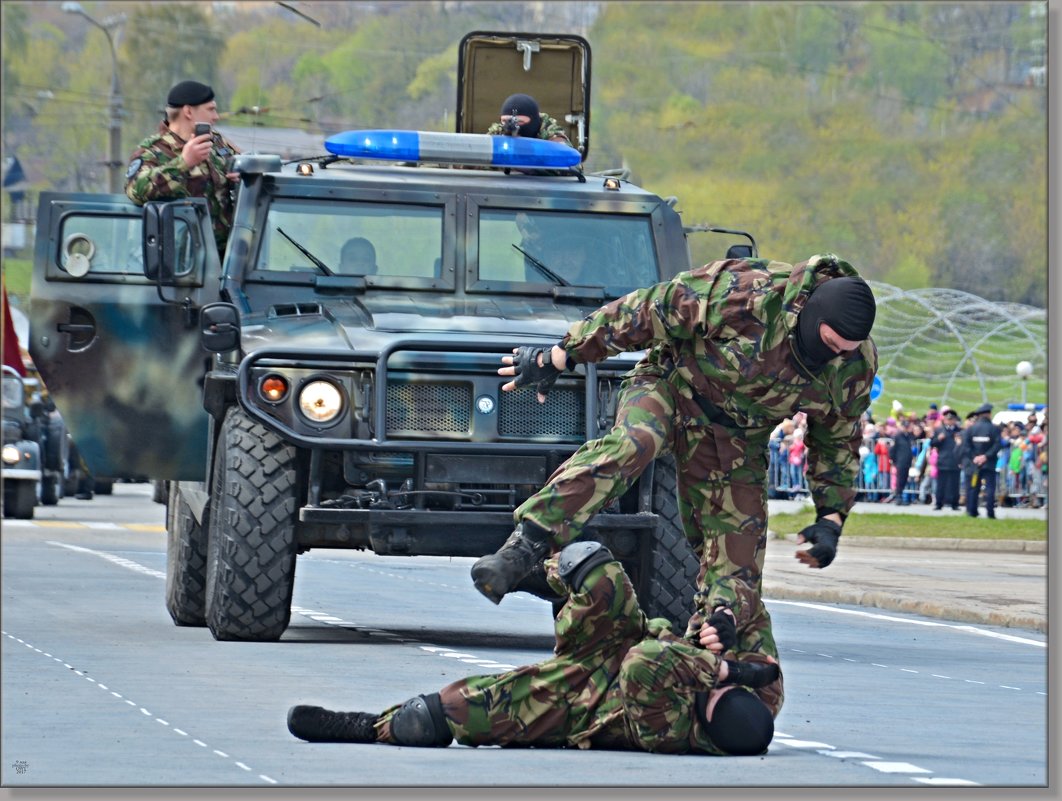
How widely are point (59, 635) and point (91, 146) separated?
103 m

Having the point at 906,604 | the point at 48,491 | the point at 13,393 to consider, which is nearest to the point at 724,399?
the point at 906,604

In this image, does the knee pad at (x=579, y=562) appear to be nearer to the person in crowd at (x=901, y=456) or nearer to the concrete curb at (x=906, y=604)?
the concrete curb at (x=906, y=604)

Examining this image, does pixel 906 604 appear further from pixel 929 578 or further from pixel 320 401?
pixel 320 401

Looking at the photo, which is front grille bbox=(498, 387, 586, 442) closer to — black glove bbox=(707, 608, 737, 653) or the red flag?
black glove bbox=(707, 608, 737, 653)

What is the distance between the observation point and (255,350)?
38.6ft

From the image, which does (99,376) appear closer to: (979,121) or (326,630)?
(326,630)

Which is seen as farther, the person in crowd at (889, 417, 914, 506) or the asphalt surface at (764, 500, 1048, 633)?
the person in crowd at (889, 417, 914, 506)

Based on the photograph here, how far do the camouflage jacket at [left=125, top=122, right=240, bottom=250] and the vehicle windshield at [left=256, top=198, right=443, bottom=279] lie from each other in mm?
360

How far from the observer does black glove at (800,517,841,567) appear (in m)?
8.89

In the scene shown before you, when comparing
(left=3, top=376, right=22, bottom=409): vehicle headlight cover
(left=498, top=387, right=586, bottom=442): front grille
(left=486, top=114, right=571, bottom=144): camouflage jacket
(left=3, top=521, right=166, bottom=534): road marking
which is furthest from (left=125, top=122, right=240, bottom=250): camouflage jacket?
(left=3, top=376, right=22, bottom=409): vehicle headlight cover

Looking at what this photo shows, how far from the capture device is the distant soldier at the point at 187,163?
42.5 feet

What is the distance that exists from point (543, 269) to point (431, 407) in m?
1.60

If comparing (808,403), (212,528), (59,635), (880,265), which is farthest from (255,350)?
(880,265)

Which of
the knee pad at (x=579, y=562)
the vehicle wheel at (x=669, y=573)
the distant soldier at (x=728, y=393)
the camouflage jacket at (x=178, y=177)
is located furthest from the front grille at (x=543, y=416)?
the knee pad at (x=579, y=562)
